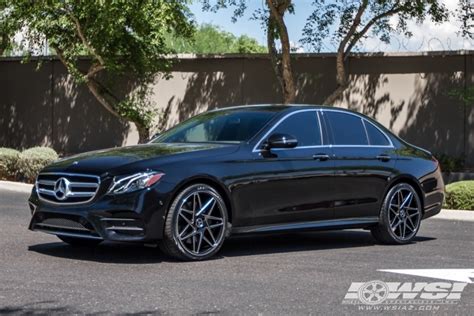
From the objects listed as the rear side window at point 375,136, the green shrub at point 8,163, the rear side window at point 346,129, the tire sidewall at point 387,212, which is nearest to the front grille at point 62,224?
the rear side window at point 346,129

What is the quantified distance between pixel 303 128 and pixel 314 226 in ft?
3.58

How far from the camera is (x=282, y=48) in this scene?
1989cm

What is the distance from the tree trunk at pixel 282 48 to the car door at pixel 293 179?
30.3 ft

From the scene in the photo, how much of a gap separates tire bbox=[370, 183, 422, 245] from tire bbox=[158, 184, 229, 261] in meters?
2.39

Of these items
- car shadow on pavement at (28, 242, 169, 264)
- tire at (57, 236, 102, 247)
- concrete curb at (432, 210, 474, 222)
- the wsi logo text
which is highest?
tire at (57, 236, 102, 247)

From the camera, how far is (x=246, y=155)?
9.31 metres

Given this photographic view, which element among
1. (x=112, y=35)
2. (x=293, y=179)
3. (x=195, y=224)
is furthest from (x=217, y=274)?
(x=112, y=35)

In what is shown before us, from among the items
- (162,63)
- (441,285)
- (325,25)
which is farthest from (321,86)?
(441,285)

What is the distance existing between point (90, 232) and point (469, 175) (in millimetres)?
11743

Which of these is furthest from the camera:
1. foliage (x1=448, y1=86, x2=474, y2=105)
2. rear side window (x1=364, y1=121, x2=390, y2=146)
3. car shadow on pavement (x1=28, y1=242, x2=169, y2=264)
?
foliage (x1=448, y1=86, x2=474, y2=105)

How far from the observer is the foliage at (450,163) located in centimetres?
1948

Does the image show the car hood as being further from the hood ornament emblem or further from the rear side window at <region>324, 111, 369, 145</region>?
the rear side window at <region>324, 111, 369, 145</region>

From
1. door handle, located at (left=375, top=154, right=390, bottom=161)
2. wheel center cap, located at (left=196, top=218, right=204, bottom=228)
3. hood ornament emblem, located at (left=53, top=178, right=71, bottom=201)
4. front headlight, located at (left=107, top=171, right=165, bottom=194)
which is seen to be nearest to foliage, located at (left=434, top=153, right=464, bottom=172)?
door handle, located at (left=375, top=154, right=390, bottom=161)

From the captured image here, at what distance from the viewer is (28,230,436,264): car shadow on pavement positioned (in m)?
9.08
